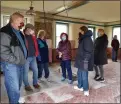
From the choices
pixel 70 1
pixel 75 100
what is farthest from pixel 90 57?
pixel 70 1

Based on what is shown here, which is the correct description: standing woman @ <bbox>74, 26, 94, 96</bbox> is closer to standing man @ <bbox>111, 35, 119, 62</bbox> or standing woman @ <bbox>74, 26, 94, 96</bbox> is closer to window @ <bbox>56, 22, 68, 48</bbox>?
window @ <bbox>56, 22, 68, 48</bbox>

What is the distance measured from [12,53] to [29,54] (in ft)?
3.19

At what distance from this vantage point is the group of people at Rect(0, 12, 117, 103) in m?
1.68

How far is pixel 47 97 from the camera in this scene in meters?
2.55

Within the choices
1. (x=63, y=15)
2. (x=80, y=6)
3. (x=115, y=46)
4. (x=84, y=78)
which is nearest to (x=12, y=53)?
(x=84, y=78)

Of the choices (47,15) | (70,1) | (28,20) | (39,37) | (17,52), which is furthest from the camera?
(47,15)

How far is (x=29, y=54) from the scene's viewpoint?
2.65 meters

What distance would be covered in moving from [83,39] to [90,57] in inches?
14.1

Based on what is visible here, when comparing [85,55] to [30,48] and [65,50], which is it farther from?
[30,48]

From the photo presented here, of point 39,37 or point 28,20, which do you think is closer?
point 39,37

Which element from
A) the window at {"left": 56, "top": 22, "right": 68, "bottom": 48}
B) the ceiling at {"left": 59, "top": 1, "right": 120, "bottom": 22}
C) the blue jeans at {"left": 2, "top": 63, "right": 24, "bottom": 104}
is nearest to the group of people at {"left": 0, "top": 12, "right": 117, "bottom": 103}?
the blue jeans at {"left": 2, "top": 63, "right": 24, "bottom": 104}

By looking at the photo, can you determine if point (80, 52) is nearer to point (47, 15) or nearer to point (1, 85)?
point (1, 85)

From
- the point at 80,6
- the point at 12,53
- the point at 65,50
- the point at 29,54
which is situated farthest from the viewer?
the point at 80,6

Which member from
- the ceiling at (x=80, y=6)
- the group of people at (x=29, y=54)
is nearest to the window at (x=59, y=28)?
the ceiling at (x=80, y=6)
